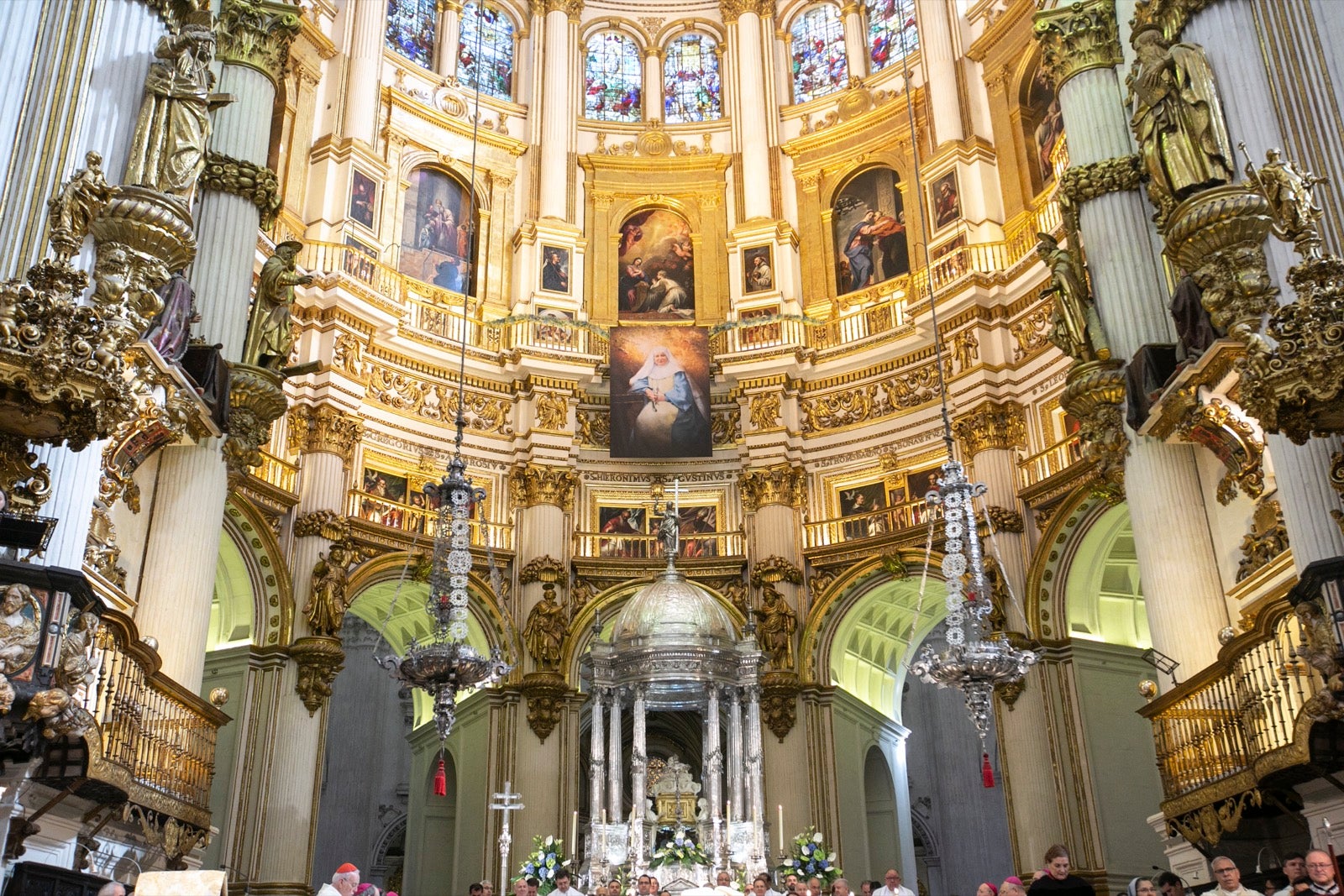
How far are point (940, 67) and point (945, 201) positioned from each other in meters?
2.93

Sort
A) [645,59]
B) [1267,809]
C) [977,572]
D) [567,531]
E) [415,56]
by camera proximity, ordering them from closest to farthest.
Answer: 1. [1267,809]
2. [977,572]
3. [567,531]
4. [415,56]
5. [645,59]

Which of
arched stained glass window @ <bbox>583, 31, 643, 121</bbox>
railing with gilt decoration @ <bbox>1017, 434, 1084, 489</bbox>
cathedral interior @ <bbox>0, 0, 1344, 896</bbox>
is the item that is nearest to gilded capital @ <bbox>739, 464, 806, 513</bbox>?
cathedral interior @ <bbox>0, 0, 1344, 896</bbox>

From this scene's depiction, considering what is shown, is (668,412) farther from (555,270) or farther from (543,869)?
(543,869)

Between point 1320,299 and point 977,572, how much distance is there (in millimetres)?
7042

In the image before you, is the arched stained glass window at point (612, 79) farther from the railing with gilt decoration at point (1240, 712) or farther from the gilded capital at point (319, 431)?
the railing with gilt decoration at point (1240, 712)

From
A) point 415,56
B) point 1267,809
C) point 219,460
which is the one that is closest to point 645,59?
point 415,56

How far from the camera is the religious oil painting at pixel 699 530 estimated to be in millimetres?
24172

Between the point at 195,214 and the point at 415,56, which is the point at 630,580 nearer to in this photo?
the point at 195,214

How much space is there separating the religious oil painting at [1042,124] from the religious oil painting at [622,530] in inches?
380

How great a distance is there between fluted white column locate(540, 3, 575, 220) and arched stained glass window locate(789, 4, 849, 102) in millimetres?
3510

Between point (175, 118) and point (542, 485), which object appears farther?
point (542, 485)

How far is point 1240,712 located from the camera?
11805 millimetres

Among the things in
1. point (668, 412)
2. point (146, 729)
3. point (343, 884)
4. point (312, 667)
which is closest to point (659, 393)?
point (668, 412)

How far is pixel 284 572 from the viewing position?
2061cm
